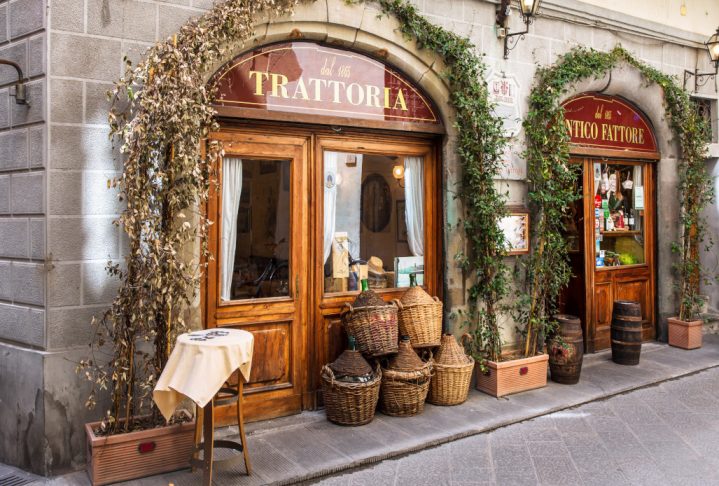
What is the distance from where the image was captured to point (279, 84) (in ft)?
16.9

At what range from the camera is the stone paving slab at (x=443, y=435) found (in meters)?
4.11

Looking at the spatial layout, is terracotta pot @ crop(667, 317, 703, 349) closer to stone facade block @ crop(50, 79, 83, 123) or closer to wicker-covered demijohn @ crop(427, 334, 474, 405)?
wicker-covered demijohn @ crop(427, 334, 474, 405)

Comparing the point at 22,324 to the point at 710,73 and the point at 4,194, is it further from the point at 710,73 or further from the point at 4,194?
the point at 710,73

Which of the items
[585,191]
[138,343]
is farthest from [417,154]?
[138,343]

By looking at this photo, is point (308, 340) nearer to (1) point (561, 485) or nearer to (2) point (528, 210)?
(1) point (561, 485)

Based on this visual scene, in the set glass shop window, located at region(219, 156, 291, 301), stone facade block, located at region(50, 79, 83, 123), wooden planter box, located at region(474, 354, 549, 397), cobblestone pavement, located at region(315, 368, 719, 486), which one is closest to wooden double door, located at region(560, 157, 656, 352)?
wooden planter box, located at region(474, 354, 549, 397)

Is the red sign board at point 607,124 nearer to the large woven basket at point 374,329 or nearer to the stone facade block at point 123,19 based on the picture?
the large woven basket at point 374,329

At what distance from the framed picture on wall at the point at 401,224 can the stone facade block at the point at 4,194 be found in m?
3.41

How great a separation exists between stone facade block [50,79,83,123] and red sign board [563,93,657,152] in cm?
524

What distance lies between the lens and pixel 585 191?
7555 millimetres

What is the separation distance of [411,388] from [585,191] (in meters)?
3.89

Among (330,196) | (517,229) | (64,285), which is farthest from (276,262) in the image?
(517,229)

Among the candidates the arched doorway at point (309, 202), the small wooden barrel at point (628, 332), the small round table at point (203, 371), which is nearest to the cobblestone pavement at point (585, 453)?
the small round table at point (203, 371)

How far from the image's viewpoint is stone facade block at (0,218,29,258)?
170 inches
